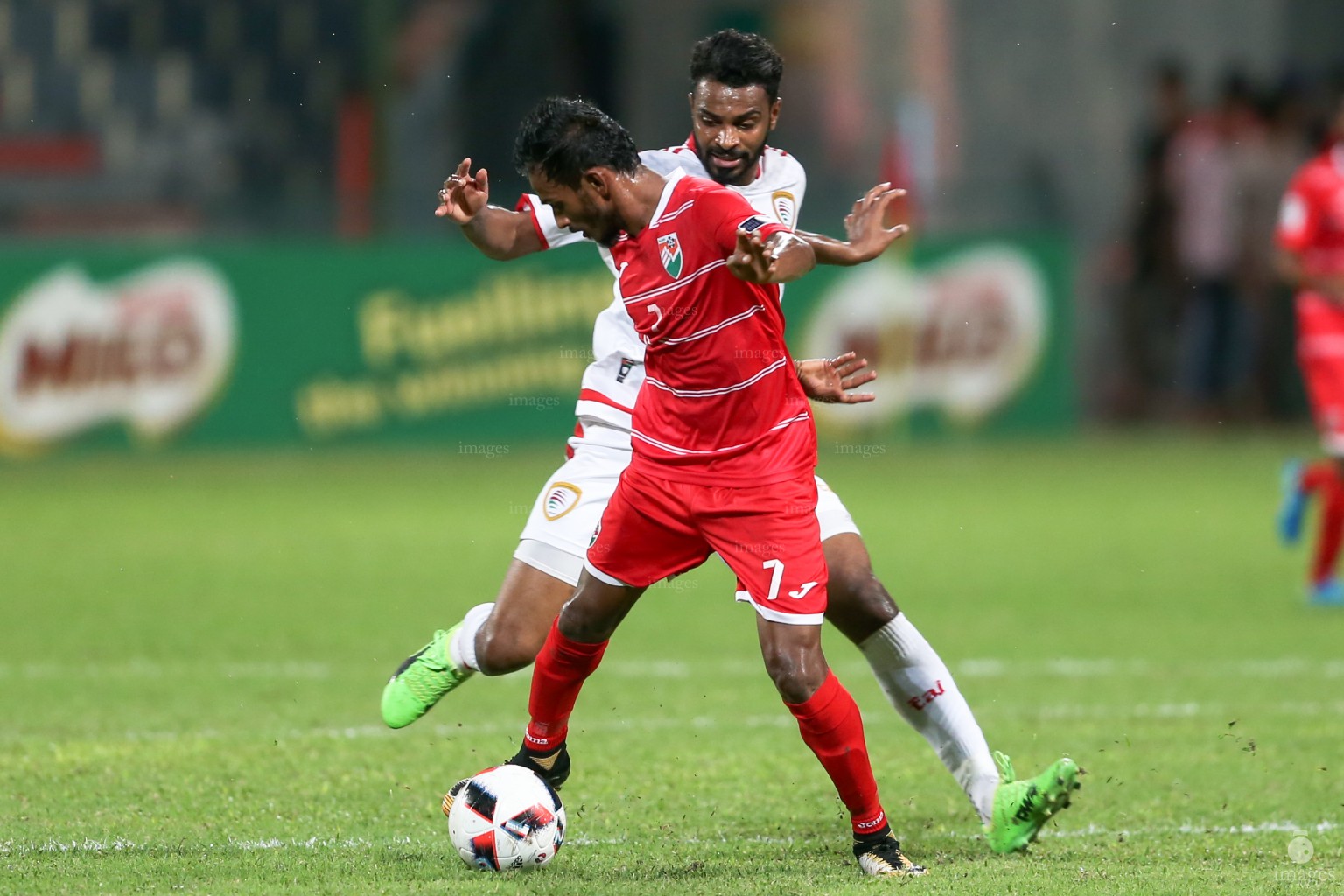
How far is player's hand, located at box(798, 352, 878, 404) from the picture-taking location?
4.81 metres

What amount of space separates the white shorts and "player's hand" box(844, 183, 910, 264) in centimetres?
108

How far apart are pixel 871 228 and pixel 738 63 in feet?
2.41

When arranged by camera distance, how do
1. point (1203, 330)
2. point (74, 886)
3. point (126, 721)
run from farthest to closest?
point (1203, 330)
point (126, 721)
point (74, 886)

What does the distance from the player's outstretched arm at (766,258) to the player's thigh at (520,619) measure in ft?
5.05

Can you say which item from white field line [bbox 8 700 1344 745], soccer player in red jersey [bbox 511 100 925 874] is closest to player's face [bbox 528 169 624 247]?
soccer player in red jersey [bbox 511 100 925 874]

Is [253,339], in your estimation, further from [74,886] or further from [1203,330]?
[74,886]

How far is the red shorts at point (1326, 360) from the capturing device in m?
8.88

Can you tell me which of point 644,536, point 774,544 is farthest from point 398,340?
point 774,544

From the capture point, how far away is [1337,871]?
450 cm

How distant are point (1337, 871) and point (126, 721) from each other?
3.86 metres

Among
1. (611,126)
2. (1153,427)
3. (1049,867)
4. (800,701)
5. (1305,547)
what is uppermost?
(611,126)

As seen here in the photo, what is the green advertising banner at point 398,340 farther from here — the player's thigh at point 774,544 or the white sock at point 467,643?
the player's thigh at point 774,544

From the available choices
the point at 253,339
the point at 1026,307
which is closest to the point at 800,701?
the point at 253,339

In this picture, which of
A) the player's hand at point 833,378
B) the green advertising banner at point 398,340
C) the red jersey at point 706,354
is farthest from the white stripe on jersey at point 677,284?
the green advertising banner at point 398,340
